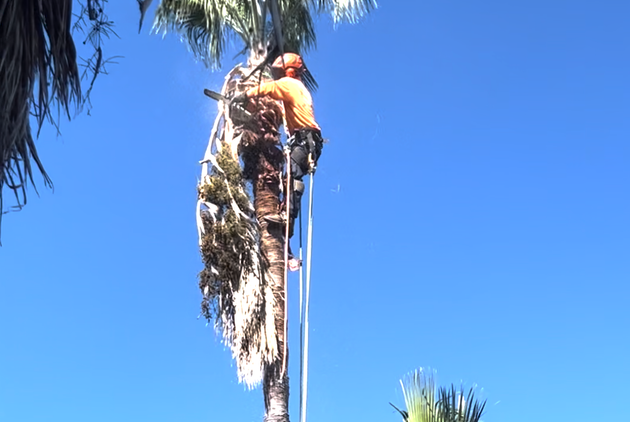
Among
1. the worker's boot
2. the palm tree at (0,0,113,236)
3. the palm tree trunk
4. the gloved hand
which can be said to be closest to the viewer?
the palm tree at (0,0,113,236)

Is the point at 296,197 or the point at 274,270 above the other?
the point at 296,197

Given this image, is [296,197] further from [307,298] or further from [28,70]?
[28,70]

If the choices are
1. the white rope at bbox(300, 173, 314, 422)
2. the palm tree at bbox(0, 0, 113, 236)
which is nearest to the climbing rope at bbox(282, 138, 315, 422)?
the white rope at bbox(300, 173, 314, 422)

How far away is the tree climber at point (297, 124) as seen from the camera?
7883 mm

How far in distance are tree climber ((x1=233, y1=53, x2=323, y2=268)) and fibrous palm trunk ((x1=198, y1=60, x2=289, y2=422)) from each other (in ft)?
0.35

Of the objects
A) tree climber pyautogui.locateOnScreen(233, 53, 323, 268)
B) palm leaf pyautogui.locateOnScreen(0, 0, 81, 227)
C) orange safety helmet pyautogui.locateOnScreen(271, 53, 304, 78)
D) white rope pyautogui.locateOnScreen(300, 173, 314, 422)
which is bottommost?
palm leaf pyautogui.locateOnScreen(0, 0, 81, 227)

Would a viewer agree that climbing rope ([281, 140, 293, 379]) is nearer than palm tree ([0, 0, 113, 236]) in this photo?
No

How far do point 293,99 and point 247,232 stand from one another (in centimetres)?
139

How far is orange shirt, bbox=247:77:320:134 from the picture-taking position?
7891 mm

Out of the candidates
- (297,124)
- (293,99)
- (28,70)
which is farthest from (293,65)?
(28,70)

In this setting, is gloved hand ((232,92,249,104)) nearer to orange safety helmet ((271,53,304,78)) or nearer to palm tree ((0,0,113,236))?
orange safety helmet ((271,53,304,78))

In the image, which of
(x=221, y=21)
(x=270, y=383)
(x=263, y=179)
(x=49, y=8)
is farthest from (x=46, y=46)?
(x=221, y=21)

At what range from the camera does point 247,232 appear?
742 cm

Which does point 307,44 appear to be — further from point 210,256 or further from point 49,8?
point 49,8
